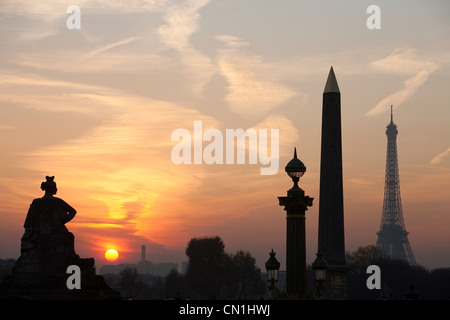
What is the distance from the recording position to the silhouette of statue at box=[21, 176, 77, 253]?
3653 centimetres

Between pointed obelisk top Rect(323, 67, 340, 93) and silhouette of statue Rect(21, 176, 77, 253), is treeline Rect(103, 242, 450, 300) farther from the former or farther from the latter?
silhouette of statue Rect(21, 176, 77, 253)

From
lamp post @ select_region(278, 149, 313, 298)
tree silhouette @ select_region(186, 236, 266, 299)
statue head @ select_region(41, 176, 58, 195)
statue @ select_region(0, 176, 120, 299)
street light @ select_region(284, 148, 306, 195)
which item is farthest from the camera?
tree silhouette @ select_region(186, 236, 266, 299)

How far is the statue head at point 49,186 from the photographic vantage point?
3653cm

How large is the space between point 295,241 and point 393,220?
167949mm

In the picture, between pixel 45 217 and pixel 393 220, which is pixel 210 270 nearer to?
pixel 393 220

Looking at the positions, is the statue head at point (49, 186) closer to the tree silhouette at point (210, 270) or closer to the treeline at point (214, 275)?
the treeline at point (214, 275)

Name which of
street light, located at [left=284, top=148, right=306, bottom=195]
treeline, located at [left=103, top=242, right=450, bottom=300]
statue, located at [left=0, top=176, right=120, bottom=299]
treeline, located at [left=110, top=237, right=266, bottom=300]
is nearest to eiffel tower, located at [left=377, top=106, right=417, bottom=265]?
treeline, located at [left=103, top=242, right=450, bottom=300]

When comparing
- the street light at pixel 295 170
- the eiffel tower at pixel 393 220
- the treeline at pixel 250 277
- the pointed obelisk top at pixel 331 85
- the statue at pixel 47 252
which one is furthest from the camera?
the eiffel tower at pixel 393 220

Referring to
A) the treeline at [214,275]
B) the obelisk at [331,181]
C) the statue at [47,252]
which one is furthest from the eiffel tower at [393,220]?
the statue at [47,252]

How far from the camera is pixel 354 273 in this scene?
12788 cm

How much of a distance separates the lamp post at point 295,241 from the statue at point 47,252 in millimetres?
13170

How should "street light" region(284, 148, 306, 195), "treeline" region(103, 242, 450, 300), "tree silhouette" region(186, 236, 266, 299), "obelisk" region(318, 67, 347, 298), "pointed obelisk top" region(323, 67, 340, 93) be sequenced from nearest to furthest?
"street light" region(284, 148, 306, 195) < "obelisk" region(318, 67, 347, 298) < "pointed obelisk top" region(323, 67, 340, 93) < "treeline" region(103, 242, 450, 300) < "tree silhouette" region(186, 236, 266, 299)

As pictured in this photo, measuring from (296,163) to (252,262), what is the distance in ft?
408

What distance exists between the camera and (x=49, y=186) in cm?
3666
